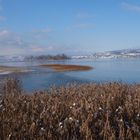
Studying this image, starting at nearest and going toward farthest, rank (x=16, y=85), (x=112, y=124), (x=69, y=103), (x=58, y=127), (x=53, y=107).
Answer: (x=58, y=127) → (x=112, y=124) → (x=53, y=107) → (x=69, y=103) → (x=16, y=85)

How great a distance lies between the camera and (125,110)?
809 centimetres

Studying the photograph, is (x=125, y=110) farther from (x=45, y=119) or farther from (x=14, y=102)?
(x=14, y=102)

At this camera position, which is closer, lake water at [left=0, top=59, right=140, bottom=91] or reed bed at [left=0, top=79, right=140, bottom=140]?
reed bed at [left=0, top=79, right=140, bottom=140]

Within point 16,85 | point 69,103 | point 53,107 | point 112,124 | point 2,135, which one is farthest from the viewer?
point 16,85

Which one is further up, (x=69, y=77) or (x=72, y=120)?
(x=72, y=120)

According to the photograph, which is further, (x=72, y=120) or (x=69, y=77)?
(x=69, y=77)

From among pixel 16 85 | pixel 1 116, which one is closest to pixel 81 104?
pixel 1 116

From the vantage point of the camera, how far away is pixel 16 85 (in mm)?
19641

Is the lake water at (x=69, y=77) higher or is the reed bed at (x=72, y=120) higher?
the reed bed at (x=72, y=120)

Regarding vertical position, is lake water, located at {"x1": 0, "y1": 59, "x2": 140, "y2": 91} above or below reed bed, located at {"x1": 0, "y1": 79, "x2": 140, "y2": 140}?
below

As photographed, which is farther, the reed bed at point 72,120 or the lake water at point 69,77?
the lake water at point 69,77

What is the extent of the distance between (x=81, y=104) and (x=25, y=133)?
220 cm

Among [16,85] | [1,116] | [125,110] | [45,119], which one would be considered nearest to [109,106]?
[125,110]

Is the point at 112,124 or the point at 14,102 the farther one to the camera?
the point at 14,102
